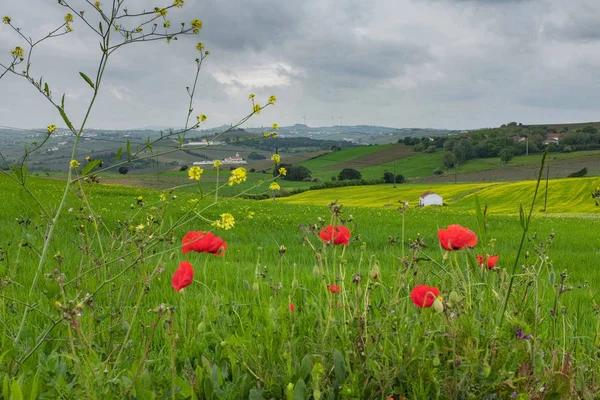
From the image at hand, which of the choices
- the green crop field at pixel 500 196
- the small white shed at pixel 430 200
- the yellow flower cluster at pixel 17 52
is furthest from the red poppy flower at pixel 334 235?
the small white shed at pixel 430 200

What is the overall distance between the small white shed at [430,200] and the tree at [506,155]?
39647 millimetres

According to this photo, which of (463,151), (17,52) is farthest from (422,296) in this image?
(463,151)

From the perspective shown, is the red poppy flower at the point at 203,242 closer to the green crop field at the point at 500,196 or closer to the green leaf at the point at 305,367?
the green leaf at the point at 305,367

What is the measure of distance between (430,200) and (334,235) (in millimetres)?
50719

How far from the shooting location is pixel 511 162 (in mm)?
84062

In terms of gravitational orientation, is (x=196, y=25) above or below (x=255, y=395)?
above

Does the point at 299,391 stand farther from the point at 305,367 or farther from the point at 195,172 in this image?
the point at 195,172

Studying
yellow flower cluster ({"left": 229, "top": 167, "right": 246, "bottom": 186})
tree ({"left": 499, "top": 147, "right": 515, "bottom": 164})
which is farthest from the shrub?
yellow flower cluster ({"left": 229, "top": 167, "right": 246, "bottom": 186})

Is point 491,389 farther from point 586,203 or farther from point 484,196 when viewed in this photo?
point 484,196

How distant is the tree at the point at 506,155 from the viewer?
277 ft

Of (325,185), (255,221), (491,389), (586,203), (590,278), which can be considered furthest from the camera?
(325,185)

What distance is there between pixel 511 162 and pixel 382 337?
90172 millimetres

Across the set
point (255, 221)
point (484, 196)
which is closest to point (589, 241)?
point (255, 221)

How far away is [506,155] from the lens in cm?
8462
